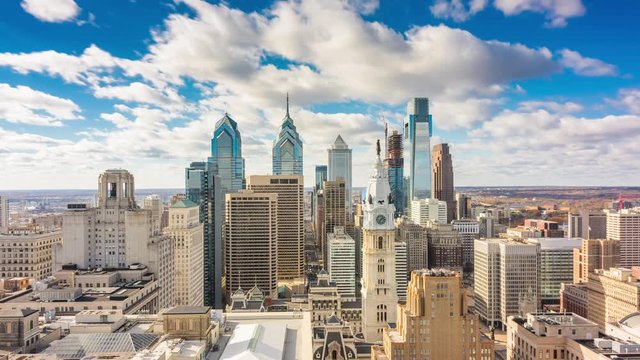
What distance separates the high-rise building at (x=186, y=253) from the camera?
112 meters

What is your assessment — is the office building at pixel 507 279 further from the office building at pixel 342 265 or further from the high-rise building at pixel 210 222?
the high-rise building at pixel 210 222

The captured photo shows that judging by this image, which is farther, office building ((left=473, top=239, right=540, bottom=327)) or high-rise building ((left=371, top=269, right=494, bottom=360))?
office building ((left=473, top=239, right=540, bottom=327))

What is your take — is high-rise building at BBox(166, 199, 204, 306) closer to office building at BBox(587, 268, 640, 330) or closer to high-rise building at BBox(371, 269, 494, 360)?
high-rise building at BBox(371, 269, 494, 360)

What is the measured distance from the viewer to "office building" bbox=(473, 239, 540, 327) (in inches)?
5340

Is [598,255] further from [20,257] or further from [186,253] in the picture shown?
[20,257]

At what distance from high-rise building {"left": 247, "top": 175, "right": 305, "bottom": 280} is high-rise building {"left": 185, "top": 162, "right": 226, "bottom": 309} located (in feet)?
55.5

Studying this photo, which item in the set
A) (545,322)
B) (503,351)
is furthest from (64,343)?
(503,351)

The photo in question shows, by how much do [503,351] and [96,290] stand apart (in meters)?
84.7

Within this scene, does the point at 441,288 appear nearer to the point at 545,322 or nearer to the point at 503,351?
the point at 545,322

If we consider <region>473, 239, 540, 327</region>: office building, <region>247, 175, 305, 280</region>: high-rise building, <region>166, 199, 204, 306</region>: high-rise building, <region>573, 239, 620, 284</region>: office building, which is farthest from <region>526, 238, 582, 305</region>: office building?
<region>166, 199, 204, 306</region>: high-rise building

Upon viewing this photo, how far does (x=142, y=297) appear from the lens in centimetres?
7650

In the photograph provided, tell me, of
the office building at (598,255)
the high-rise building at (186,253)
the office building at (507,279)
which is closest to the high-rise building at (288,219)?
the high-rise building at (186,253)

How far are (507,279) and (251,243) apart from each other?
80.3m

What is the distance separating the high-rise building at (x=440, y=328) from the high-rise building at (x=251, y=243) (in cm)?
9996
